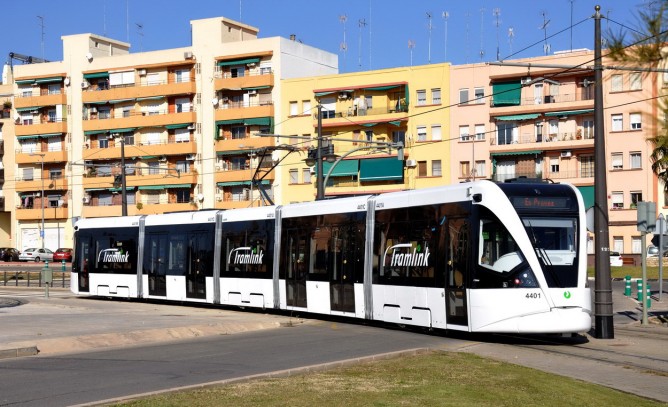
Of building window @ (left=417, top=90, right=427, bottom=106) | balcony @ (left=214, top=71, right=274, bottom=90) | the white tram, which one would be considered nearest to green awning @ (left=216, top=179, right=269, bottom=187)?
balcony @ (left=214, top=71, right=274, bottom=90)

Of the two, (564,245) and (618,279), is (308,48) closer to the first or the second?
(618,279)

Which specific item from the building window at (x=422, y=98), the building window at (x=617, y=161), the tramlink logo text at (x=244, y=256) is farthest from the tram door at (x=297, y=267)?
the building window at (x=422, y=98)

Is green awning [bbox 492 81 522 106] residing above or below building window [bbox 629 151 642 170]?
above

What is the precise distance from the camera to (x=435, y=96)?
7475 cm

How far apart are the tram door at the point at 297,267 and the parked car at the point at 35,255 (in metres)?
66.1

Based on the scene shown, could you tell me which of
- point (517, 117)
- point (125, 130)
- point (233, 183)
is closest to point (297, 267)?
point (517, 117)

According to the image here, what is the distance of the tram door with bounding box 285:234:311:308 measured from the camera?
2494cm

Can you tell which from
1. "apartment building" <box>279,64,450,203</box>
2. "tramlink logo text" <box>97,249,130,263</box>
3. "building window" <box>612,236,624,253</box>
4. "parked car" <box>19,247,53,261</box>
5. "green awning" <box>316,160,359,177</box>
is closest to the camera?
"tramlink logo text" <box>97,249,130,263</box>

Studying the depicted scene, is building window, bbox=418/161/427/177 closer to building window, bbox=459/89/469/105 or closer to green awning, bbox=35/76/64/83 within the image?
building window, bbox=459/89/469/105

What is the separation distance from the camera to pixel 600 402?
1064cm

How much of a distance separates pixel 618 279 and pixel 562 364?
41.0 meters

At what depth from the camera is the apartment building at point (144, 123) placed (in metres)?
82.2

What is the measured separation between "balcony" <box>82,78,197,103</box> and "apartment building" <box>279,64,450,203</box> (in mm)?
10672

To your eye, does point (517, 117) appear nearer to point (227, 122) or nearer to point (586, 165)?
point (586, 165)
